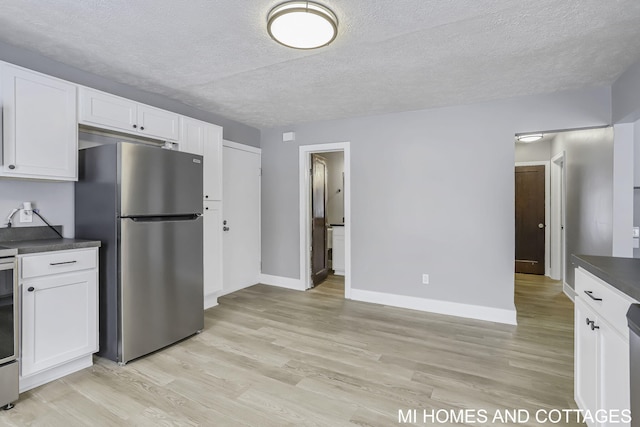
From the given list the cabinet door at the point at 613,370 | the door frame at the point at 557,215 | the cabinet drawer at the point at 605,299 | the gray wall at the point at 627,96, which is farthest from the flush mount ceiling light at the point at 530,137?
the cabinet door at the point at 613,370

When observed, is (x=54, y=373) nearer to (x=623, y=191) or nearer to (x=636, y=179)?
(x=623, y=191)

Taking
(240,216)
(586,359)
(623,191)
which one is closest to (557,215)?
(623,191)

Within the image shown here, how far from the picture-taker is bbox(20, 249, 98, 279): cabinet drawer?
1.98 metres

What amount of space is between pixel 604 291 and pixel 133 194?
2923 millimetres

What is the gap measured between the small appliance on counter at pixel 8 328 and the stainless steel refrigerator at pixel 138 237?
556 mm

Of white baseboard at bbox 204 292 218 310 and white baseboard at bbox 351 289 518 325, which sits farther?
white baseboard at bbox 204 292 218 310

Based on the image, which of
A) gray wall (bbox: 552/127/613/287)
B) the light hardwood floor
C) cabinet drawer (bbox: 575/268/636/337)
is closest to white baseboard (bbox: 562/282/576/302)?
gray wall (bbox: 552/127/613/287)

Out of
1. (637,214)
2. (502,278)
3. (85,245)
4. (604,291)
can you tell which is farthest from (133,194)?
(637,214)

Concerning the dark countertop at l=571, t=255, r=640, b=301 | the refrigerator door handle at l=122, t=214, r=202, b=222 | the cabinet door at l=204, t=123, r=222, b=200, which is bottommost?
the dark countertop at l=571, t=255, r=640, b=301

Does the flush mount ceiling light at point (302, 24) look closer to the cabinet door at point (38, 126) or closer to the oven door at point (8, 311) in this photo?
the cabinet door at point (38, 126)

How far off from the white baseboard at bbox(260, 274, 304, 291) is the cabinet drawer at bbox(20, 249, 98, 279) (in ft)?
8.79

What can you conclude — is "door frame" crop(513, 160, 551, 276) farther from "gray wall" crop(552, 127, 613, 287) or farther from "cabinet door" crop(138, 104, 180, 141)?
"cabinet door" crop(138, 104, 180, 141)

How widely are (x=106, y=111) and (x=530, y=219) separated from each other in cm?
642

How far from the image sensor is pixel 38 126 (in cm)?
217
